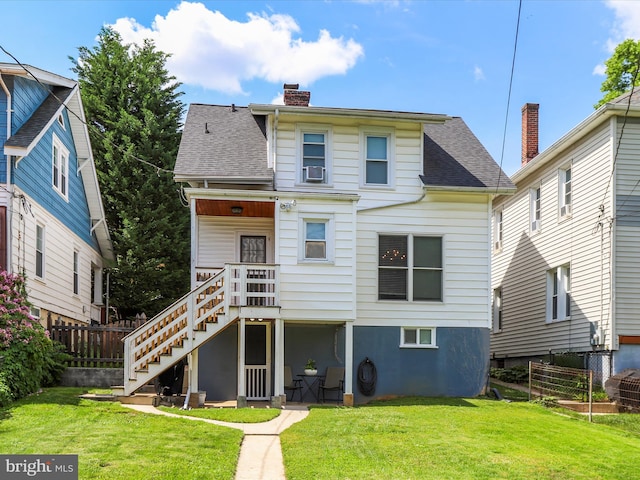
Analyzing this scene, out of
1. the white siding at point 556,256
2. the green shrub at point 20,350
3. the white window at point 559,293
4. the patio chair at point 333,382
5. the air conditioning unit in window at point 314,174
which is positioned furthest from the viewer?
the white window at point 559,293

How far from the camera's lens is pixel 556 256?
72.6 ft

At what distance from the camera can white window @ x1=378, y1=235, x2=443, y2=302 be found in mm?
18203

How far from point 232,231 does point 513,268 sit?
39.5ft

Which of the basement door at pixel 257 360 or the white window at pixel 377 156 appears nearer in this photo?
the basement door at pixel 257 360

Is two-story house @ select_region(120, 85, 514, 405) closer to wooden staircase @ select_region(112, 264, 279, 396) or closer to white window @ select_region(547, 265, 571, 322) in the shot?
wooden staircase @ select_region(112, 264, 279, 396)

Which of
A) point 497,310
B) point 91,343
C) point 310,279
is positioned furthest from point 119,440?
point 497,310

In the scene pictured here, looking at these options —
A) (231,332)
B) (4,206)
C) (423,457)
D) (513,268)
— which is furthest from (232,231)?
(513,268)

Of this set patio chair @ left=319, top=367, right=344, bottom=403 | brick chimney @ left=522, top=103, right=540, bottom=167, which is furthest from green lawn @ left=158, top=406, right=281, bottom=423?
brick chimney @ left=522, top=103, right=540, bottom=167

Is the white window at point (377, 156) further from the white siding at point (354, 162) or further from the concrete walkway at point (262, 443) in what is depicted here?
the concrete walkway at point (262, 443)

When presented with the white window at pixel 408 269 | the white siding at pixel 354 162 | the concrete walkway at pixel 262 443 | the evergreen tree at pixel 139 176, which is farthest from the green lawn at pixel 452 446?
the evergreen tree at pixel 139 176

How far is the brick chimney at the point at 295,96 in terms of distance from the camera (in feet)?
66.6

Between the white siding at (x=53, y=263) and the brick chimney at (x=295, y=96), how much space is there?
726cm

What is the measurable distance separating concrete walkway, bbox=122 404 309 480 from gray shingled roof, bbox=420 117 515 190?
7101mm

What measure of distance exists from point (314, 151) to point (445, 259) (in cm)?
432
